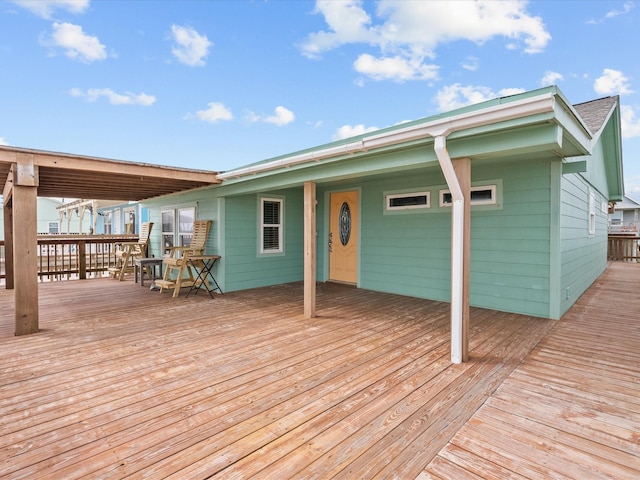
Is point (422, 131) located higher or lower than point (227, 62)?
lower

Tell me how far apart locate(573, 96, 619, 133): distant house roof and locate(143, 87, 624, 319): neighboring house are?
1.3 inches

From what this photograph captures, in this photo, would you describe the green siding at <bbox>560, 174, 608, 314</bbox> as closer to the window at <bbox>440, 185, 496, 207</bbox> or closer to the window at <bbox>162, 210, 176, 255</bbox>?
the window at <bbox>440, 185, 496, 207</bbox>

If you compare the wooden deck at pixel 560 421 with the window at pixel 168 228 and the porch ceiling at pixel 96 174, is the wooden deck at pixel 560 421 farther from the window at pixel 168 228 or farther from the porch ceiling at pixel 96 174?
the window at pixel 168 228

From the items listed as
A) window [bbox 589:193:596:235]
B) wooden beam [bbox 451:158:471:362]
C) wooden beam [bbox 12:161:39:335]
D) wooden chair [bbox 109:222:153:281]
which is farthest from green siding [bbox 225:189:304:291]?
window [bbox 589:193:596:235]

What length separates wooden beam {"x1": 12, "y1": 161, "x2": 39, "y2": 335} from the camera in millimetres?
3594

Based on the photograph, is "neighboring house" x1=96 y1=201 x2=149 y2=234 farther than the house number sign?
Yes

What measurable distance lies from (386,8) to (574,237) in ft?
20.5

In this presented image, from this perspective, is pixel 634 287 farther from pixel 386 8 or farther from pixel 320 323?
pixel 386 8

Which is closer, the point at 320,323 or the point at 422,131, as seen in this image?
the point at 422,131

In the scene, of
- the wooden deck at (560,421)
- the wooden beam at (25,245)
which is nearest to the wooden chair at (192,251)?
the wooden beam at (25,245)

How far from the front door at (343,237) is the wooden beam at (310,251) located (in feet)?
7.28

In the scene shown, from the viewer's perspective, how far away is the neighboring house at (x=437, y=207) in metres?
2.71

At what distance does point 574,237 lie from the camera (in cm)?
486

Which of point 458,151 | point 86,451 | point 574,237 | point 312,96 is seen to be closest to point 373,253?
point 574,237
